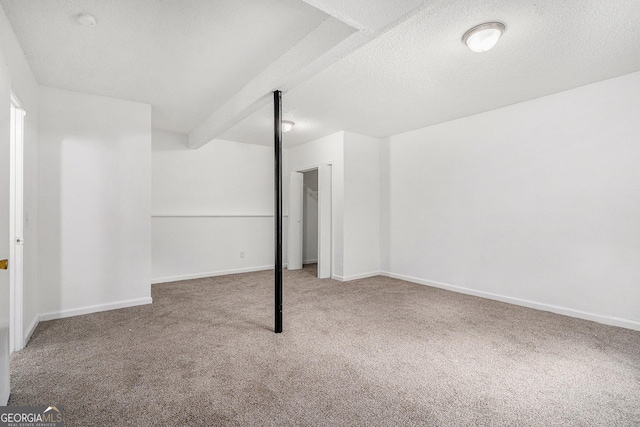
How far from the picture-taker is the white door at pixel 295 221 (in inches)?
229

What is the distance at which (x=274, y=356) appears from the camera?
2.25m

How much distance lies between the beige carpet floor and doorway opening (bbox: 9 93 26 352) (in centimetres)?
41

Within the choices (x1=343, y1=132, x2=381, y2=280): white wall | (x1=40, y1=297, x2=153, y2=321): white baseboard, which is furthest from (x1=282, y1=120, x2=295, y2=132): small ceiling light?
(x1=40, y1=297, x2=153, y2=321): white baseboard

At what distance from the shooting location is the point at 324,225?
16.7 ft

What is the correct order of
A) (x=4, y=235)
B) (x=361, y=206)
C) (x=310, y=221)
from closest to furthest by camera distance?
(x=4, y=235)
(x=361, y=206)
(x=310, y=221)

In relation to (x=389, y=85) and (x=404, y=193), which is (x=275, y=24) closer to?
(x=389, y=85)

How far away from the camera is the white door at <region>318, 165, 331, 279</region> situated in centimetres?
502

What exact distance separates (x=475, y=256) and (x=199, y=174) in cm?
444

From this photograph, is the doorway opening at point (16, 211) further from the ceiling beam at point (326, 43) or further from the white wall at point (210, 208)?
the white wall at point (210, 208)

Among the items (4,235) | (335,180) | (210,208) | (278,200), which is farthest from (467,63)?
(210,208)

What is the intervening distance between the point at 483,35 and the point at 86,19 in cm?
273

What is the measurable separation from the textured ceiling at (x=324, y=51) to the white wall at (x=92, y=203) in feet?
0.98

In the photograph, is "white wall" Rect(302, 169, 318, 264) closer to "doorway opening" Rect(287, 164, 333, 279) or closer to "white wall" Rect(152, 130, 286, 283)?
"doorway opening" Rect(287, 164, 333, 279)

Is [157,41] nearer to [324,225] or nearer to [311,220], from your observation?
[324,225]
